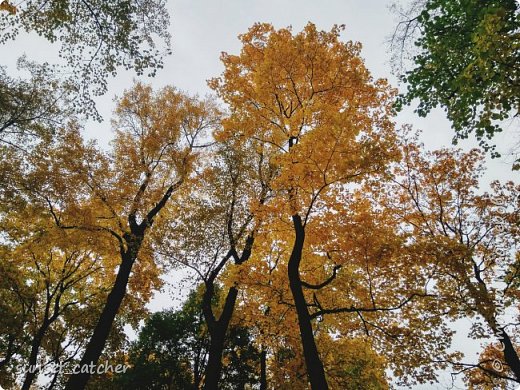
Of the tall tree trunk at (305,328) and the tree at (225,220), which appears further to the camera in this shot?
the tree at (225,220)

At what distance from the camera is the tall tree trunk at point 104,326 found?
1097cm

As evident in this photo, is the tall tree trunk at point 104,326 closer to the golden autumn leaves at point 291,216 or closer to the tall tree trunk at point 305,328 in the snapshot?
the golden autumn leaves at point 291,216

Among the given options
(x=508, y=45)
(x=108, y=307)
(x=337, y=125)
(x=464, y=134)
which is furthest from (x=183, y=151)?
(x=508, y=45)

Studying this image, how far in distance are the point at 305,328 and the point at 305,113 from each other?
706 cm

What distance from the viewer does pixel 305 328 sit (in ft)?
29.8

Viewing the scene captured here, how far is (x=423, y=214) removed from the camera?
1559cm

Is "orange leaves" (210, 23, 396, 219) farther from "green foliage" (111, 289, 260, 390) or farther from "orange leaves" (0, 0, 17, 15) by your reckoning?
"green foliage" (111, 289, 260, 390)

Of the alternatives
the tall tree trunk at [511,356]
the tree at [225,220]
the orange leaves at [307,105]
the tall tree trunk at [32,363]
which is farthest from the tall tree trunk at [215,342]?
the tall tree trunk at [511,356]

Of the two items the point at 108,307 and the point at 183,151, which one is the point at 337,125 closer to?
the point at 183,151

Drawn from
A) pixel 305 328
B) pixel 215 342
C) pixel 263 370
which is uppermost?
pixel 263 370

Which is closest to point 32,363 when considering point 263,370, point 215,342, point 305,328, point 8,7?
point 215,342

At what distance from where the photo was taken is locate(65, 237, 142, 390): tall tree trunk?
36.0 ft

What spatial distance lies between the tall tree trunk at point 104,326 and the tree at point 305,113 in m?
6.94

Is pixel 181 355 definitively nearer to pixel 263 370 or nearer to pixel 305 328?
pixel 263 370
